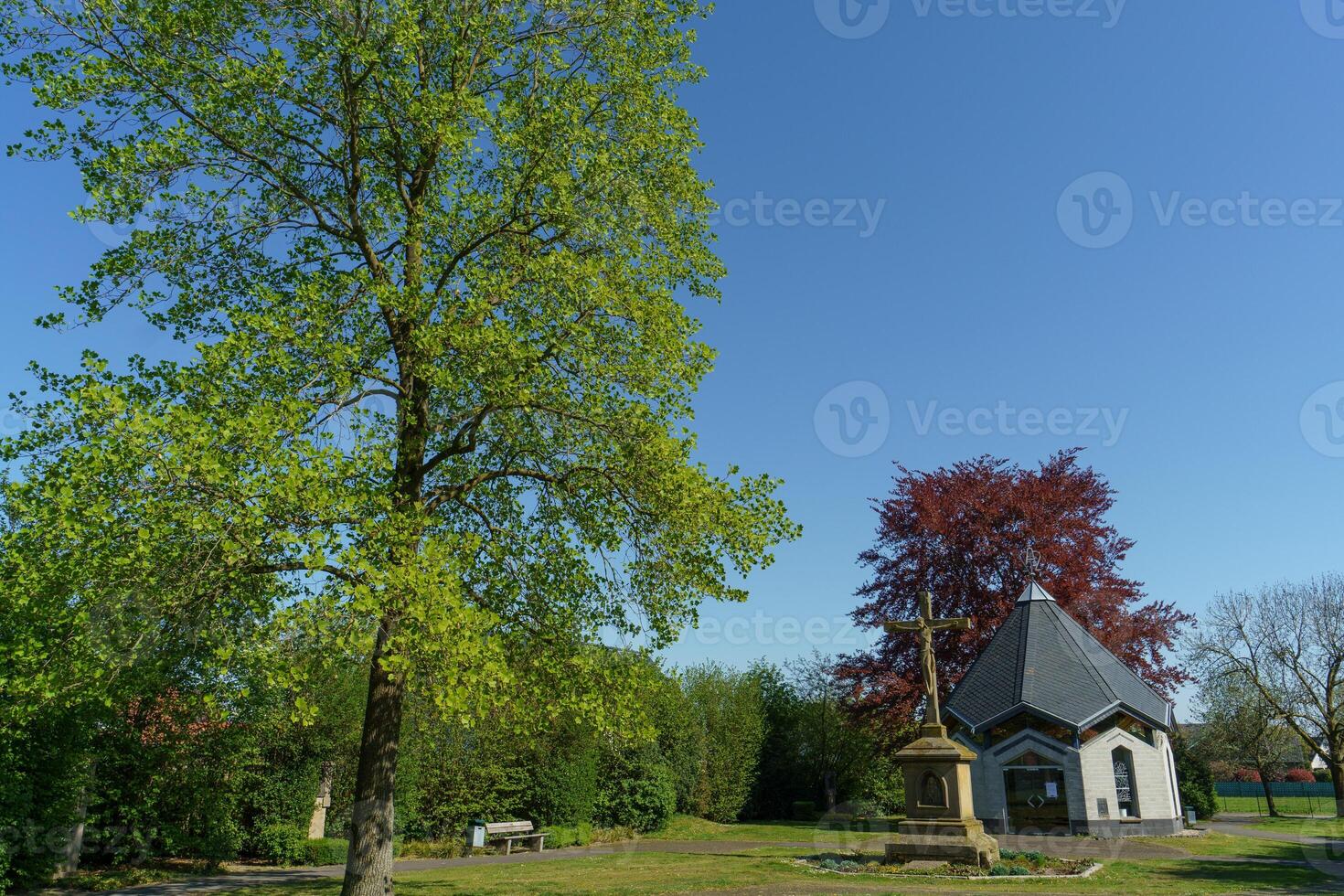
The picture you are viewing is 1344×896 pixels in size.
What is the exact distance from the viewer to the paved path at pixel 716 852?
607 inches

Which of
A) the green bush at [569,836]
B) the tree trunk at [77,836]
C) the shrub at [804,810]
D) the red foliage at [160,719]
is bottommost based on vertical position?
the shrub at [804,810]

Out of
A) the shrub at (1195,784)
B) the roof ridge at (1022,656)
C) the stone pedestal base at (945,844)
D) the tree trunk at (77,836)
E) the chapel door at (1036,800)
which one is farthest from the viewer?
the shrub at (1195,784)

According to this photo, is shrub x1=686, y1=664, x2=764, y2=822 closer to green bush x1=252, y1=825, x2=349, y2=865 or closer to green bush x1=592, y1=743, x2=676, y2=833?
green bush x1=592, y1=743, x2=676, y2=833

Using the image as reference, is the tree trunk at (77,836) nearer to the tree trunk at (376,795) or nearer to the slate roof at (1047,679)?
the tree trunk at (376,795)

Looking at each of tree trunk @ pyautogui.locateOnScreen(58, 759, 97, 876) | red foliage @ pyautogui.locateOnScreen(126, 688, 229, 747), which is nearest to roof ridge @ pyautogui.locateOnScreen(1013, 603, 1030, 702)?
red foliage @ pyautogui.locateOnScreen(126, 688, 229, 747)

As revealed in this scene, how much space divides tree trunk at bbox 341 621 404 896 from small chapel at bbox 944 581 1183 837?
66.0 ft

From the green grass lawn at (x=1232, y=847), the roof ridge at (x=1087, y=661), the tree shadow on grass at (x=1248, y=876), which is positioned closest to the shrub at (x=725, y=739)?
the roof ridge at (x=1087, y=661)

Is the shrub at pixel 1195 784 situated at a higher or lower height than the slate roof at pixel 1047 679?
lower

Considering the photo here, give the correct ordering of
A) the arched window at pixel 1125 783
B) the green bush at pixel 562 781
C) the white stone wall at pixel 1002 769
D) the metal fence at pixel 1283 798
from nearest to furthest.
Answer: the green bush at pixel 562 781 → the white stone wall at pixel 1002 769 → the arched window at pixel 1125 783 → the metal fence at pixel 1283 798

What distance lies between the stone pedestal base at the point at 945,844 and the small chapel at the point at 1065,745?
26.3 feet

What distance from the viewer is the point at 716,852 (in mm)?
22516

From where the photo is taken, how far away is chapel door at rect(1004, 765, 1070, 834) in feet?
88.5

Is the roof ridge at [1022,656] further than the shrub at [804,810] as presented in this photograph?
No

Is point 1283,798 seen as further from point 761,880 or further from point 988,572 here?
point 761,880
